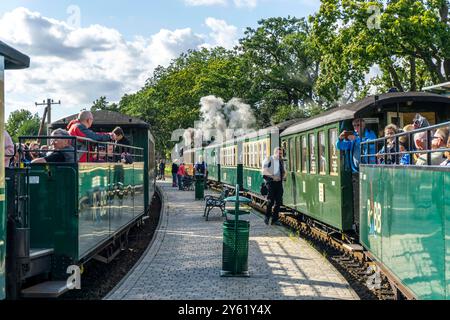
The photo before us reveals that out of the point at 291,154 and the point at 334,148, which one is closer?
the point at 334,148

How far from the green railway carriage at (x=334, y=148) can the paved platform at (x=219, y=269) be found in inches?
34.4

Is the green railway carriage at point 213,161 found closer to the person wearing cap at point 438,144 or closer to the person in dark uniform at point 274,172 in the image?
the person in dark uniform at point 274,172

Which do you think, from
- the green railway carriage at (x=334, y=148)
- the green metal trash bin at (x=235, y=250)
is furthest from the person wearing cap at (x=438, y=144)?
the green railway carriage at (x=334, y=148)

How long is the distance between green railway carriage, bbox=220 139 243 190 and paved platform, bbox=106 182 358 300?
12182mm

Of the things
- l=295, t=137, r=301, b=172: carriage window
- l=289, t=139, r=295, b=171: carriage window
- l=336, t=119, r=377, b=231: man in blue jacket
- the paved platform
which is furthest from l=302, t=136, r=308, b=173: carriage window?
l=336, t=119, r=377, b=231: man in blue jacket

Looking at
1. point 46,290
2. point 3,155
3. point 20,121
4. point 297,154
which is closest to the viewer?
point 3,155

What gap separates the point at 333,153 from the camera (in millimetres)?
11680

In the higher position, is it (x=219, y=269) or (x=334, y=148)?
(x=334, y=148)

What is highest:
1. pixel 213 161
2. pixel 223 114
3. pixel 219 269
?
pixel 223 114

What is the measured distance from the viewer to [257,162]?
2266cm

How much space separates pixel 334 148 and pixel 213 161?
94.1 ft

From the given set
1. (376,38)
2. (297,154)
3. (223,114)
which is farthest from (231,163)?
(223,114)

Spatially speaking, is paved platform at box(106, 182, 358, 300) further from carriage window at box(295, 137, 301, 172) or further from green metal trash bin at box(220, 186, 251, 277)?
carriage window at box(295, 137, 301, 172)

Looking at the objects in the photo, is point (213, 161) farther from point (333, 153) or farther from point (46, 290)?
point (46, 290)
